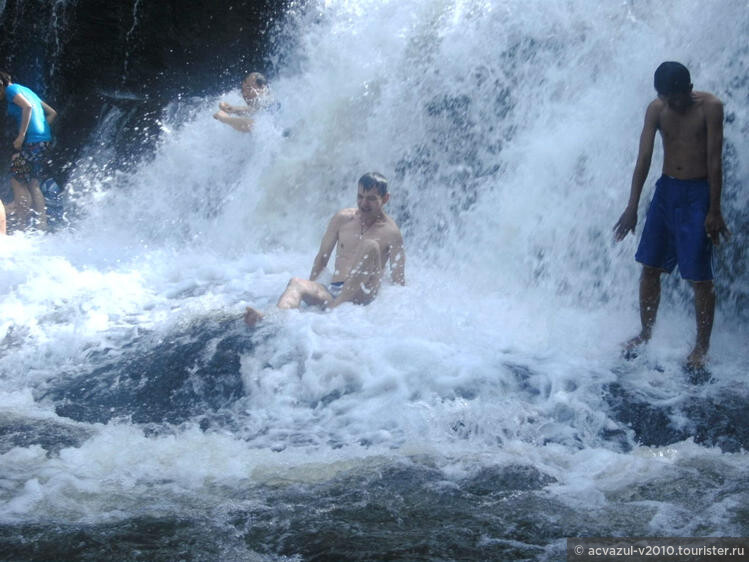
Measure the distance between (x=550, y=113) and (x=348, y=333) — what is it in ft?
9.47

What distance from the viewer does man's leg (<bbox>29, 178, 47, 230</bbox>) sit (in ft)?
27.9

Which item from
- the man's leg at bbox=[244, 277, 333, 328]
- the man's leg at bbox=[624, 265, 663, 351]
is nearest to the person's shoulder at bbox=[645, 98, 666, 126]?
the man's leg at bbox=[624, 265, 663, 351]

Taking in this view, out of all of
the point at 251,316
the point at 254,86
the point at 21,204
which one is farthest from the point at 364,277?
the point at 21,204

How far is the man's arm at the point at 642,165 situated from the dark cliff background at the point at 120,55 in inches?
229

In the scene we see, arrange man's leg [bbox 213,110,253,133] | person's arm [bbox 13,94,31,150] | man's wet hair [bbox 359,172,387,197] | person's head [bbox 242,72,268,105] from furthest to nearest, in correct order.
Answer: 1. man's leg [bbox 213,110,253,133]
2. person's head [bbox 242,72,268,105]
3. person's arm [bbox 13,94,31,150]
4. man's wet hair [bbox 359,172,387,197]

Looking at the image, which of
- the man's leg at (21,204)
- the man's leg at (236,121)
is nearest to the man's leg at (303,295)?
the man's leg at (236,121)

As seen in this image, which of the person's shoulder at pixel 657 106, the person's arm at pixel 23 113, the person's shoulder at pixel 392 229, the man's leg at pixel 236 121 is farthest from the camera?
the man's leg at pixel 236 121

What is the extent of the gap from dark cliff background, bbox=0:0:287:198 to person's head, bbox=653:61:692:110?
6045mm

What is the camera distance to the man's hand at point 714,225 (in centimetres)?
464

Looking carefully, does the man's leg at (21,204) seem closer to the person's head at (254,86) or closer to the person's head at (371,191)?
the person's head at (254,86)

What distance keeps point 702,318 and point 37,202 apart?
6.36m

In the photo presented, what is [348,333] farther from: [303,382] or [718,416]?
[718,416]

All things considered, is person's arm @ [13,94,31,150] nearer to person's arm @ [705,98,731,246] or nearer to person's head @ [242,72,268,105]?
person's head @ [242,72,268,105]

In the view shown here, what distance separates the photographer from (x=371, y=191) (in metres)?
5.60
